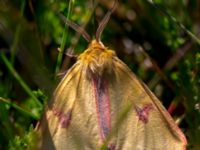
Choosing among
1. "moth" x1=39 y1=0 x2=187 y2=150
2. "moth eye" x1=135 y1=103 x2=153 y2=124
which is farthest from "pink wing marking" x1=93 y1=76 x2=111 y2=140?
"moth eye" x1=135 y1=103 x2=153 y2=124

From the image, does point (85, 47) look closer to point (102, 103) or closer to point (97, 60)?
point (97, 60)

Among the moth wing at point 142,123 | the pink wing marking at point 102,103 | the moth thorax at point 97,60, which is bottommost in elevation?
the moth wing at point 142,123

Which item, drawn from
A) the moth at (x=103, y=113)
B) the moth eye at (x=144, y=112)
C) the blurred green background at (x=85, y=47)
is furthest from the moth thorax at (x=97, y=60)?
the moth eye at (x=144, y=112)

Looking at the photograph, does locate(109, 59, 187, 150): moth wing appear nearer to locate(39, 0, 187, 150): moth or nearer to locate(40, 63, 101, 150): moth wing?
locate(39, 0, 187, 150): moth

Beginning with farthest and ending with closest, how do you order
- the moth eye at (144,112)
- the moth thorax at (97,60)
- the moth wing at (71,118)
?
1. the moth thorax at (97,60)
2. the moth eye at (144,112)
3. the moth wing at (71,118)

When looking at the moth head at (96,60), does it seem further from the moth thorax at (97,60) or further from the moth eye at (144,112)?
the moth eye at (144,112)

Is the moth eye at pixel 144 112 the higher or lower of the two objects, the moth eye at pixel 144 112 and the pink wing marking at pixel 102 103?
the lower

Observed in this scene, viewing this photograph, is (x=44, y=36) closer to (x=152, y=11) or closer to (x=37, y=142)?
(x=152, y=11)

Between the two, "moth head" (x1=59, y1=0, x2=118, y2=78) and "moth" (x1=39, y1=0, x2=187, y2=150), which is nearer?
"moth" (x1=39, y1=0, x2=187, y2=150)

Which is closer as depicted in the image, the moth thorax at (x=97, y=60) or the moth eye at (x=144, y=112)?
the moth eye at (x=144, y=112)
